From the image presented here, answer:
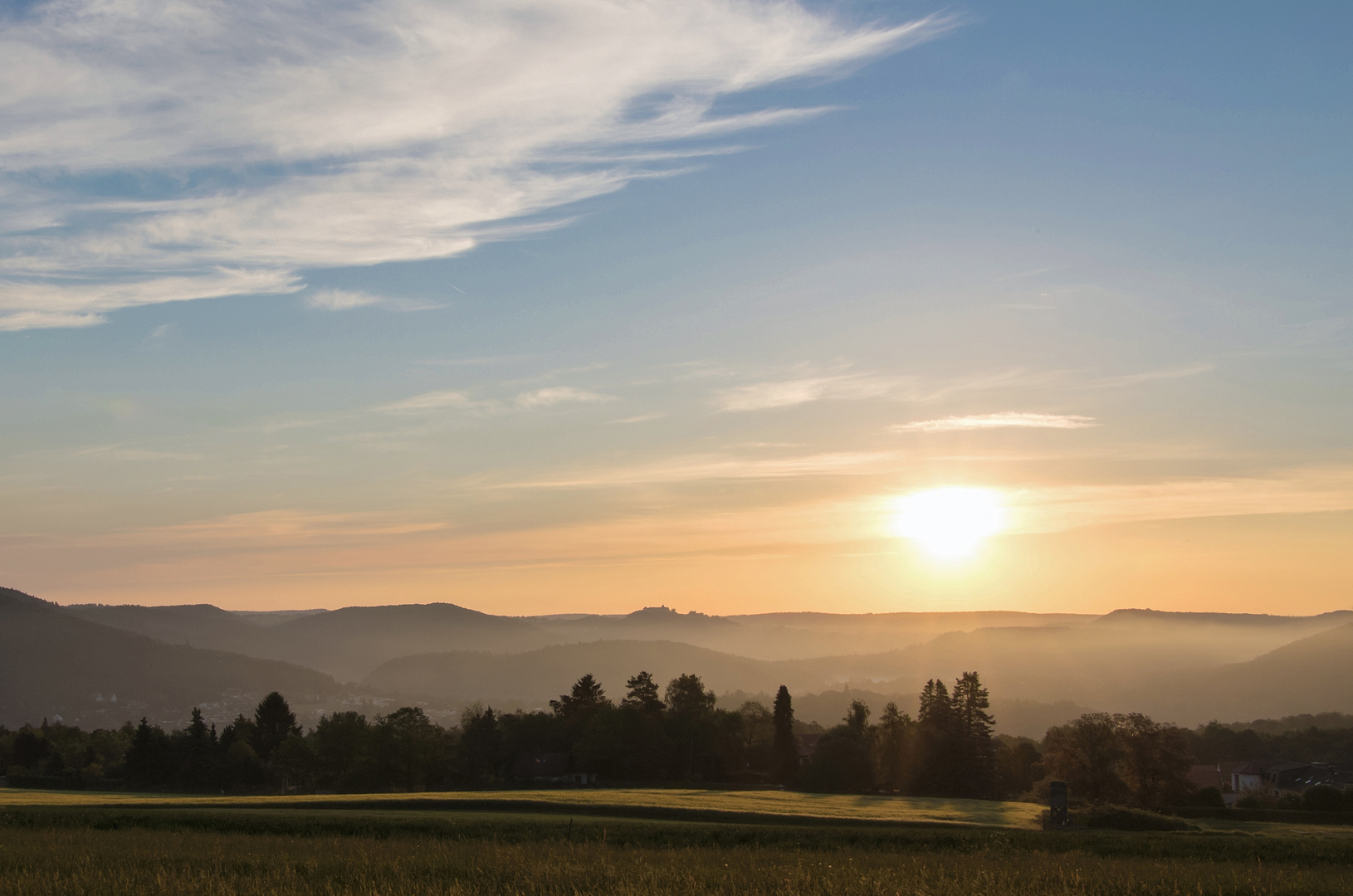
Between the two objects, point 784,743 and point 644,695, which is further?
point 644,695

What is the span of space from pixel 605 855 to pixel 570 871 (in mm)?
5288

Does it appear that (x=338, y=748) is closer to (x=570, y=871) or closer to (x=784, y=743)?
(x=784, y=743)

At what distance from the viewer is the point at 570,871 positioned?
20609mm

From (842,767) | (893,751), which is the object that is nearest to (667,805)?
(842,767)

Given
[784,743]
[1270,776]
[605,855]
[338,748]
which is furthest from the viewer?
[1270,776]

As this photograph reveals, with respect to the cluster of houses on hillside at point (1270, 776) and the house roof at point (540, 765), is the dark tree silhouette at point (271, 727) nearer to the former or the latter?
the house roof at point (540, 765)

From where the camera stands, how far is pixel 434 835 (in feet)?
119

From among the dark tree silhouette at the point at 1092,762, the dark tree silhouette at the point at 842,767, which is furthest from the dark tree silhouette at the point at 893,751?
the dark tree silhouette at the point at 1092,762

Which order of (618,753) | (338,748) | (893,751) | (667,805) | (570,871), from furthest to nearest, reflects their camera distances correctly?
(338,748) < (893,751) < (618,753) < (667,805) < (570,871)

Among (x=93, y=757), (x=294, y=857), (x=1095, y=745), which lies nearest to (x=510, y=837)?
(x=294, y=857)

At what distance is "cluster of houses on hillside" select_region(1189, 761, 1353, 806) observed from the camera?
103562 millimetres

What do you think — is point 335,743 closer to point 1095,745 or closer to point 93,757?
point 93,757

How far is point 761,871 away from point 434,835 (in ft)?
62.5

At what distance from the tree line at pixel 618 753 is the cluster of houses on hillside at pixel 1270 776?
19596 millimetres
